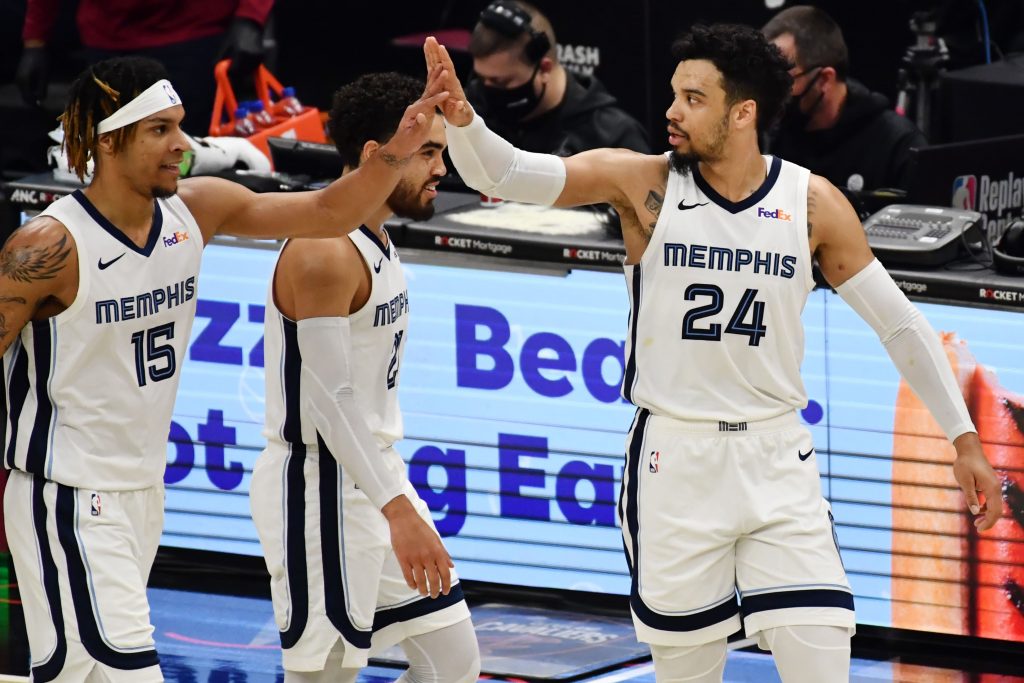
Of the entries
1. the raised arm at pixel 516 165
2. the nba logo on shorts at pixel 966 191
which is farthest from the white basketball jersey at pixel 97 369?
the nba logo on shorts at pixel 966 191

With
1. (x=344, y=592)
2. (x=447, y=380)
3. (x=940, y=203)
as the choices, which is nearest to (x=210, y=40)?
(x=447, y=380)

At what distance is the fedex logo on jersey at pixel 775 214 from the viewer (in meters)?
4.59

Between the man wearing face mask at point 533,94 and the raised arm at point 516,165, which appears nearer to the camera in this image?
the raised arm at point 516,165

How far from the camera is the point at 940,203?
6594mm

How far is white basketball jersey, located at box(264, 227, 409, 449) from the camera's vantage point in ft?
15.9

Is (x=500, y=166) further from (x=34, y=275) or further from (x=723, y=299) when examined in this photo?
(x=34, y=275)

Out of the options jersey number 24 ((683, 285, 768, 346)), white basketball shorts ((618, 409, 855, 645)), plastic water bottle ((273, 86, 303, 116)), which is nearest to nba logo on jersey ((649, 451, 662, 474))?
white basketball shorts ((618, 409, 855, 645))

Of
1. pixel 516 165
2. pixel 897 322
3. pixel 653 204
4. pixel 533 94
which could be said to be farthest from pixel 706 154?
pixel 533 94

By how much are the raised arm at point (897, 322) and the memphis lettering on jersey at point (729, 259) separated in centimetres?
15

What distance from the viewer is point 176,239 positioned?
4.64 metres

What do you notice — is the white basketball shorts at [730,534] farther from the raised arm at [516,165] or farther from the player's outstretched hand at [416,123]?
the player's outstretched hand at [416,123]

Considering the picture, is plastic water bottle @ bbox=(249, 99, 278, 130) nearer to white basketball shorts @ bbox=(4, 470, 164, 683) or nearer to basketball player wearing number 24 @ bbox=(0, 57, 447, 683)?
basketball player wearing number 24 @ bbox=(0, 57, 447, 683)

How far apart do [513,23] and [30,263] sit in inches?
137

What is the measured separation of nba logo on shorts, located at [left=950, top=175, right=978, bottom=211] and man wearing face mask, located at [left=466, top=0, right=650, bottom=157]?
1.45 metres
